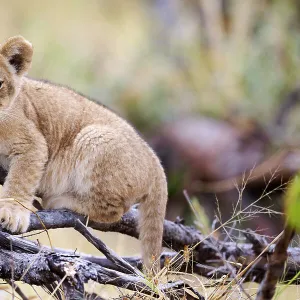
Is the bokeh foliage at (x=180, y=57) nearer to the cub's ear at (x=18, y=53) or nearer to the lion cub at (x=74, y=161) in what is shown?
the lion cub at (x=74, y=161)

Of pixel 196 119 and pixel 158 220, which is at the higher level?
pixel 158 220

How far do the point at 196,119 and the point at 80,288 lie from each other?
26.9 ft

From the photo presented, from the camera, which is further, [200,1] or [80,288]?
[200,1]

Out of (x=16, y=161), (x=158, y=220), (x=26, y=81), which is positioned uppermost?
(x=26, y=81)

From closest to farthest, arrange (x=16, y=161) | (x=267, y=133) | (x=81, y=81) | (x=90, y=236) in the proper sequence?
(x=90, y=236) < (x=16, y=161) < (x=267, y=133) < (x=81, y=81)

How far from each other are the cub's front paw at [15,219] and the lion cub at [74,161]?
0.69 ft

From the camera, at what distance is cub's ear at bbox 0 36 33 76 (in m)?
4.98

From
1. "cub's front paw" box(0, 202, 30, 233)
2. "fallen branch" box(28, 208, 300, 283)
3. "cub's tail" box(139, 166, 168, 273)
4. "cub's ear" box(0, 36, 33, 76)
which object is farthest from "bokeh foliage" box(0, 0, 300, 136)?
"cub's front paw" box(0, 202, 30, 233)

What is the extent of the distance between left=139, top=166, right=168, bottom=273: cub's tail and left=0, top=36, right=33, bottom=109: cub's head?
1.16 metres

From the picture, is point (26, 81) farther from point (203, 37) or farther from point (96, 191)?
point (203, 37)

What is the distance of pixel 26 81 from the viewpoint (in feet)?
17.7

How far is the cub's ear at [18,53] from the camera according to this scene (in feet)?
16.3

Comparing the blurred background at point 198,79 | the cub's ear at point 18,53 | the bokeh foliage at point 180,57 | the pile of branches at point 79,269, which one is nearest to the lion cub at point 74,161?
the cub's ear at point 18,53

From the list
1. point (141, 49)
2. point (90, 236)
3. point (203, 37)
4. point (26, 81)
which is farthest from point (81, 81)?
point (90, 236)
